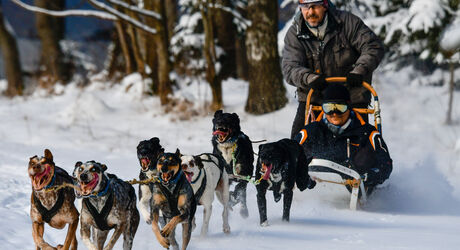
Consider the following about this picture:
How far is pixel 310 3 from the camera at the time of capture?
5.41 metres

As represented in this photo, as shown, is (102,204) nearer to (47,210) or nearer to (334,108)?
(47,210)

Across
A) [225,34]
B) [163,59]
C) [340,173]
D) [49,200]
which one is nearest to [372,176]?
[340,173]

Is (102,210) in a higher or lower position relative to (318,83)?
lower

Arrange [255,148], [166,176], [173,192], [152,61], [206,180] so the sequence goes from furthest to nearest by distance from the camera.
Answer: [152,61]
[255,148]
[206,180]
[173,192]
[166,176]

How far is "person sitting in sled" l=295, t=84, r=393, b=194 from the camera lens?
17.2 ft

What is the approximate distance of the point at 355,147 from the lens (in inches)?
213

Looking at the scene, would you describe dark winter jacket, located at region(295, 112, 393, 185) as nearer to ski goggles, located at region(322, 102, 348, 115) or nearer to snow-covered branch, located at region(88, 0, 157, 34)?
ski goggles, located at region(322, 102, 348, 115)

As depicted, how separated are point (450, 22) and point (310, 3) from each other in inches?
269

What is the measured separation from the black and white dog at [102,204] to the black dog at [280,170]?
122 centimetres

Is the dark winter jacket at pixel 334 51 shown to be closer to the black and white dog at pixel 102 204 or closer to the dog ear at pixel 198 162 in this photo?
the dog ear at pixel 198 162

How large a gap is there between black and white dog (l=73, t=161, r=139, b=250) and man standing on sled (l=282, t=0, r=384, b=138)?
244 centimetres

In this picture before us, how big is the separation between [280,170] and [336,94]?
105 cm

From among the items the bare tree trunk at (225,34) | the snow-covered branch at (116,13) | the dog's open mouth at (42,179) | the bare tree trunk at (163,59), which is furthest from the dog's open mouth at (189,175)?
the bare tree trunk at (225,34)

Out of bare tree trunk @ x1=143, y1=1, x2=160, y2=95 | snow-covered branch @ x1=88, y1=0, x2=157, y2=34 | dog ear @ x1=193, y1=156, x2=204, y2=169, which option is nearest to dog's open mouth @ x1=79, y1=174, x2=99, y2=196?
dog ear @ x1=193, y1=156, x2=204, y2=169
